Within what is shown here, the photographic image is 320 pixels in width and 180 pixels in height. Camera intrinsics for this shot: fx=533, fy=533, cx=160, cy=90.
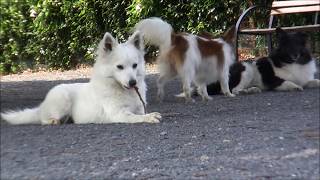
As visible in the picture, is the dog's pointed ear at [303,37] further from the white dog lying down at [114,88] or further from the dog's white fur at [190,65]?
the dog's white fur at [190,65]

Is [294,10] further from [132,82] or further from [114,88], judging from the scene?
[114,88]

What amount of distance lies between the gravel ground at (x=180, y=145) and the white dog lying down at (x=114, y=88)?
240 mm

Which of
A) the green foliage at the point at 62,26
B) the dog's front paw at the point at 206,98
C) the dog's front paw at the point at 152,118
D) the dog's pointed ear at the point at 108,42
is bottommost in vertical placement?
the dog's front paw at the point at 206,98

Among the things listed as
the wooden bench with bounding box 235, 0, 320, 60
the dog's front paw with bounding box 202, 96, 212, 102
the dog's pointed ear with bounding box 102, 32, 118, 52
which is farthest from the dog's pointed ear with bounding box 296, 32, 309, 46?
the dog's front paw with bounding box 202, 96, 212, 102

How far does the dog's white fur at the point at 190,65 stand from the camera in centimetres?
346

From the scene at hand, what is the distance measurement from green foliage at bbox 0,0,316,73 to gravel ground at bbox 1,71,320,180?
10 cm

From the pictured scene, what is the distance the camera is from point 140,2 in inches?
117

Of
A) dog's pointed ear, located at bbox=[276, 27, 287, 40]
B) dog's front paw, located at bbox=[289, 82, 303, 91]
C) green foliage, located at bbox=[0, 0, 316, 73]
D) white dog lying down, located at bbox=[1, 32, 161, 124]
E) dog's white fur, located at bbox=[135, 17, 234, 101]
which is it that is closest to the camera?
green foliage, located at bbox=[0, 0, 316, 73]

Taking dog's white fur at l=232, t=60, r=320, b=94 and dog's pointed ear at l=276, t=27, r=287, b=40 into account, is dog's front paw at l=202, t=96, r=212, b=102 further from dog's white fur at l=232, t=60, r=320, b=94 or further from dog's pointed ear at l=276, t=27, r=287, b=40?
dog's pointed ear at l=276, t=27, r=287, b=40

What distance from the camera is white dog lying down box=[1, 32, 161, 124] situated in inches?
98.6

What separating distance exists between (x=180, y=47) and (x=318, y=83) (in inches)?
78.6

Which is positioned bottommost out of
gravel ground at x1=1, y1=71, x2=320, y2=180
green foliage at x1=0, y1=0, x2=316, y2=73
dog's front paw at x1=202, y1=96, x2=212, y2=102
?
dog's front paw at x1=202, y1=96, x2=212, y2=102

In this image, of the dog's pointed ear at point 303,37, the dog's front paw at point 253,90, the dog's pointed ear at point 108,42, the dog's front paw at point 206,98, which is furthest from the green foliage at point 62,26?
the dog's front paw at point 206,98

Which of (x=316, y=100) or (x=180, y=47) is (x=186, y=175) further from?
(x=180, y=47)
